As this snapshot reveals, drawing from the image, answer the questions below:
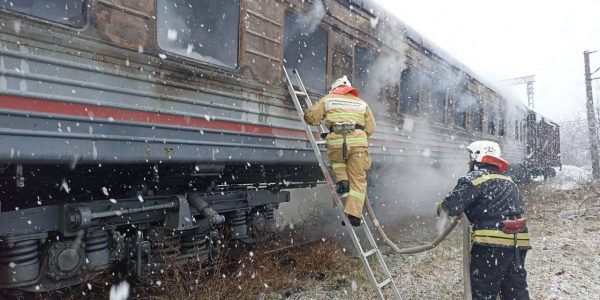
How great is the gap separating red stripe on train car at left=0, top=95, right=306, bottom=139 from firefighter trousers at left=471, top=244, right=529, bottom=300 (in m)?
2.12

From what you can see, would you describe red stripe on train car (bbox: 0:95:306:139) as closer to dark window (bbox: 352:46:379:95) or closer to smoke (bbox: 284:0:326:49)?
smoke (bbox: 284:0:326:49)

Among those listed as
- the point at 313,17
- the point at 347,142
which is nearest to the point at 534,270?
the point at 347,142

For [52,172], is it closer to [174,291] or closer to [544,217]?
[174,291]

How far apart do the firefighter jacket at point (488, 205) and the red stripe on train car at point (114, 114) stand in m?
1.78

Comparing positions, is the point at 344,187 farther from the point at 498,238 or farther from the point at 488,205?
the point at 498,238

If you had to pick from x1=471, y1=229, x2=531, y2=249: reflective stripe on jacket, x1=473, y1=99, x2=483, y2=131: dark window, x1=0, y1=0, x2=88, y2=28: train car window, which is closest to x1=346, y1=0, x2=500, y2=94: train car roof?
x1=473, y1=99, x2=483, y2=131: dark window

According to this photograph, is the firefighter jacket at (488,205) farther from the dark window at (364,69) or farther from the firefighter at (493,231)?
the dark window at (364,69)

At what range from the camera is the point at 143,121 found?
3121 millimetres

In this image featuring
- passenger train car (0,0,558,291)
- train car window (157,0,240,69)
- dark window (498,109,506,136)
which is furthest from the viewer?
dark window (498,109,506,136)

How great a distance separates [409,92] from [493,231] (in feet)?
13.1

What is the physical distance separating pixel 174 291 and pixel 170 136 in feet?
4.82

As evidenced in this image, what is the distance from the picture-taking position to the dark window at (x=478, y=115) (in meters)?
10.3

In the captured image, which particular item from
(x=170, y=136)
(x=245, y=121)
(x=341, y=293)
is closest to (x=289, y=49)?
(x=245, y=121)

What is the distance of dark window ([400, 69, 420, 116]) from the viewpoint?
6980 millimetres
